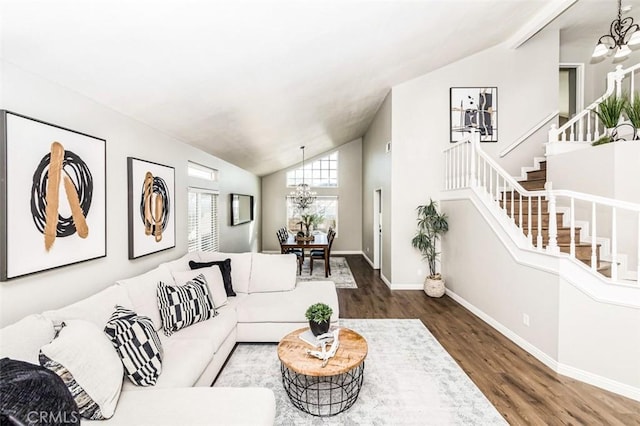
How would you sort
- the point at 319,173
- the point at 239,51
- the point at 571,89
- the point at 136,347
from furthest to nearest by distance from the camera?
the point at 319,173, the point at 571,89, the point at 239,51, the point at 136,347

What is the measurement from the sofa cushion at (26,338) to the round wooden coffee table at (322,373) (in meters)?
1.33

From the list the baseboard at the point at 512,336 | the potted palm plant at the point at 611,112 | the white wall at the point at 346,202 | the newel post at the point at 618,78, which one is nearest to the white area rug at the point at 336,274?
the white wall at the point at 346,202

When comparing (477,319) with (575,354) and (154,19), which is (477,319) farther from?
(154,19)

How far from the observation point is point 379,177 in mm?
6492

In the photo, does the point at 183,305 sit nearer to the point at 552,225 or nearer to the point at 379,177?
the point at 552,225

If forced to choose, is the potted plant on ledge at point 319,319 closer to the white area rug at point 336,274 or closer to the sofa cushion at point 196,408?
the sofa cushion at point 196,408

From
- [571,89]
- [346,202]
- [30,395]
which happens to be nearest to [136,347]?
[30,395]

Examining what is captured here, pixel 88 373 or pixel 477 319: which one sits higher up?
pixel 88 373

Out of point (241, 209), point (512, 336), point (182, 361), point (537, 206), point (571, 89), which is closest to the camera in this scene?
point (182, 361)

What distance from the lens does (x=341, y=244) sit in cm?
939

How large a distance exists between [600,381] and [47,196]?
4.27m

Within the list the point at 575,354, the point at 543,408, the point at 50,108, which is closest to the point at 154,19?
the point at 50,108

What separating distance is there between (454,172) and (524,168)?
1.31m

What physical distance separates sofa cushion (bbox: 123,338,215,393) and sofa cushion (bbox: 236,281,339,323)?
0.74 meters
